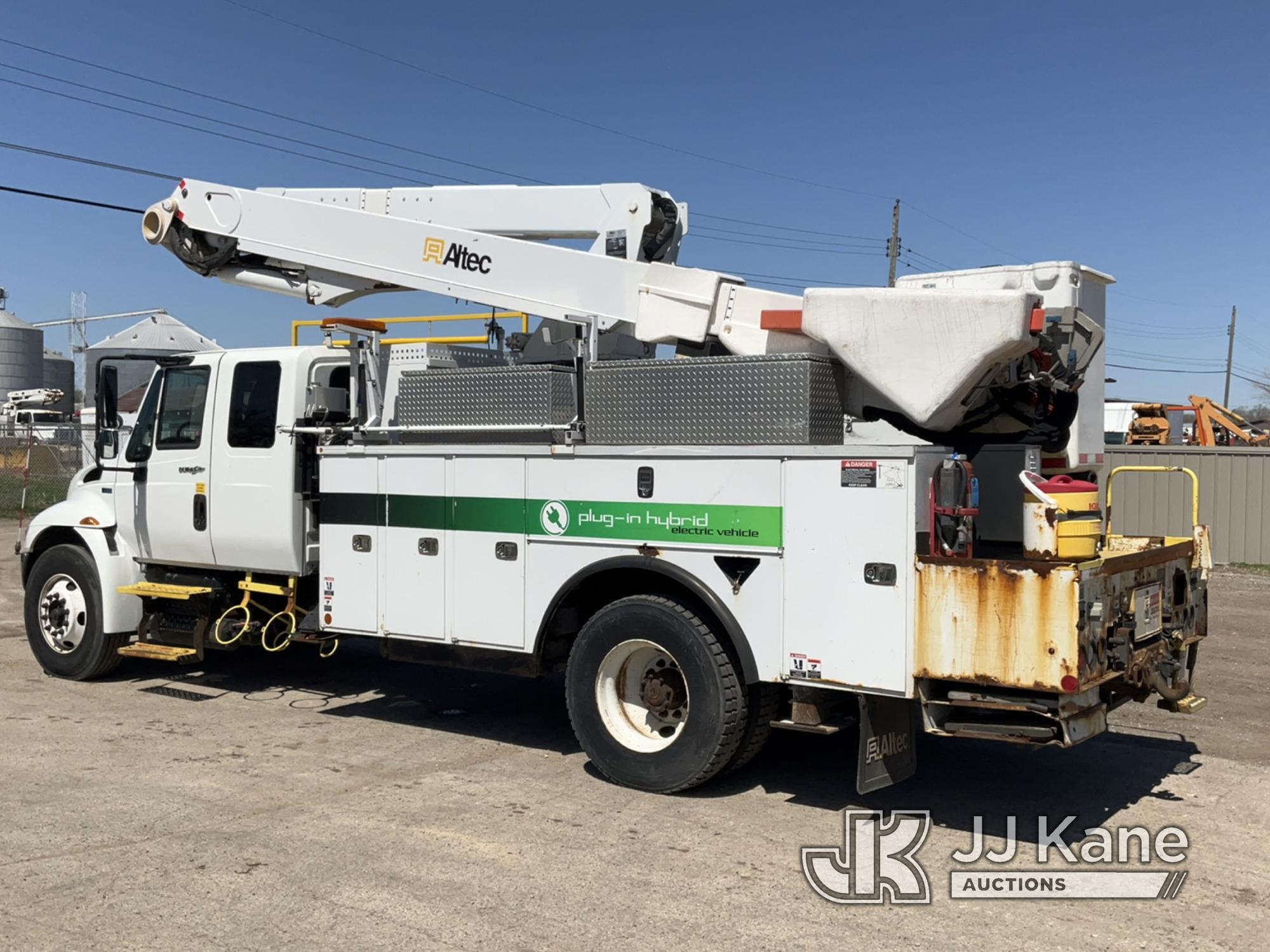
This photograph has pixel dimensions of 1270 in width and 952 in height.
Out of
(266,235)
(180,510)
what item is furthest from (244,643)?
(266,235)

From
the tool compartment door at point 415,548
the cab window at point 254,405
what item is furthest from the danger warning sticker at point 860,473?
the cab window at point 254,405

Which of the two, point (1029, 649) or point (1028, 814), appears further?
point (1028, 814)

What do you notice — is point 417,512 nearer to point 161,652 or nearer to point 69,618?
point 161,652

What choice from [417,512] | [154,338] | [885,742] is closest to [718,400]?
[885,742]

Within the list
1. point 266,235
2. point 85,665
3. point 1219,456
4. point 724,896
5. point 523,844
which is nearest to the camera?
point 724,896

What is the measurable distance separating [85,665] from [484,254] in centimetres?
478

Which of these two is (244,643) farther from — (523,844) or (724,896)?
(724,896)

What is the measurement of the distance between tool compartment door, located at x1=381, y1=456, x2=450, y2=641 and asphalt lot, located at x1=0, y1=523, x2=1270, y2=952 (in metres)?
0.84

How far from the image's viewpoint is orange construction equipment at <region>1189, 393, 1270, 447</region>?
27.2 metres

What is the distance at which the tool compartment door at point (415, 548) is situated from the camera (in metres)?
7.53

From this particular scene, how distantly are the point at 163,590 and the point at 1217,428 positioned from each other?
27.9 m

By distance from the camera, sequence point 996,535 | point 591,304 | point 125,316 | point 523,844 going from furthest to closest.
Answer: point 125,316
point 591,304
point 996,535
point 523,844

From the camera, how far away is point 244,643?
8.98 metres

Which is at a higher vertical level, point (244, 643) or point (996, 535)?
point (996, 535)
